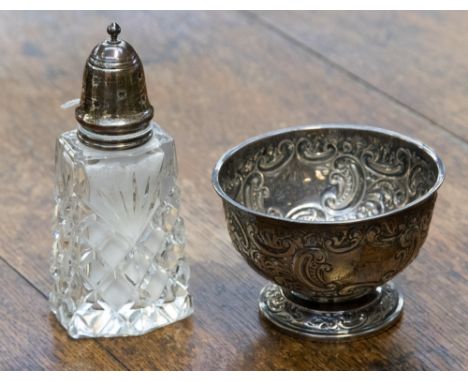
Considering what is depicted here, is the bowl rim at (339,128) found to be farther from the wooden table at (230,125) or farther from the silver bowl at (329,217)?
the wooden table at (230,125)

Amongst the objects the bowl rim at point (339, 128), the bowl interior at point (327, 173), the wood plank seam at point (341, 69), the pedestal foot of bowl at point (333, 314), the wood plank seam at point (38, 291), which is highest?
the bowl rim at point (339, 128)

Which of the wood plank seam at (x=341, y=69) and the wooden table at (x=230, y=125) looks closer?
the wooden table at (x=230, y=125)

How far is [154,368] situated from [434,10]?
2.82 feet

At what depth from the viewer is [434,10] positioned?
1811mm

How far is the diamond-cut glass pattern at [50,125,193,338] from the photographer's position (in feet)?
3.75

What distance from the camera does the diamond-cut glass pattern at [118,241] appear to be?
1.14 m

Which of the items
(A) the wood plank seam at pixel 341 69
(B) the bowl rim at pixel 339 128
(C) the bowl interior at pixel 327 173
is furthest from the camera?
(A) the wood plank seam at pixel 341 69

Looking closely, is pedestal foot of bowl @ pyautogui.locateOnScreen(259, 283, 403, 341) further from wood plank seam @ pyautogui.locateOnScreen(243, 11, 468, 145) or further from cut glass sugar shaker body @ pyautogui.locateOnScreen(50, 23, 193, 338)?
wood plank seam @ pyautogui.locateOnScreen(243, 11, 468, 145)

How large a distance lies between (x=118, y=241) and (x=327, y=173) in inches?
9.2

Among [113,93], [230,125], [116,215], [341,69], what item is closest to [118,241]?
[116,215]

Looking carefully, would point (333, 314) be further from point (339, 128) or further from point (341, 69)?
point (341, 69)

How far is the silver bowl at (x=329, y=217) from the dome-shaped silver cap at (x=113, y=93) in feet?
0.30

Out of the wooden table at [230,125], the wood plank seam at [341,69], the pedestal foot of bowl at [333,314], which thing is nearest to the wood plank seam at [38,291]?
the wooden table at [230,125]

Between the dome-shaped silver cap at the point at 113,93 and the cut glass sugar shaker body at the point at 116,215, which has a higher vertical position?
the dome-shaped silver cap at the point at 113,93
